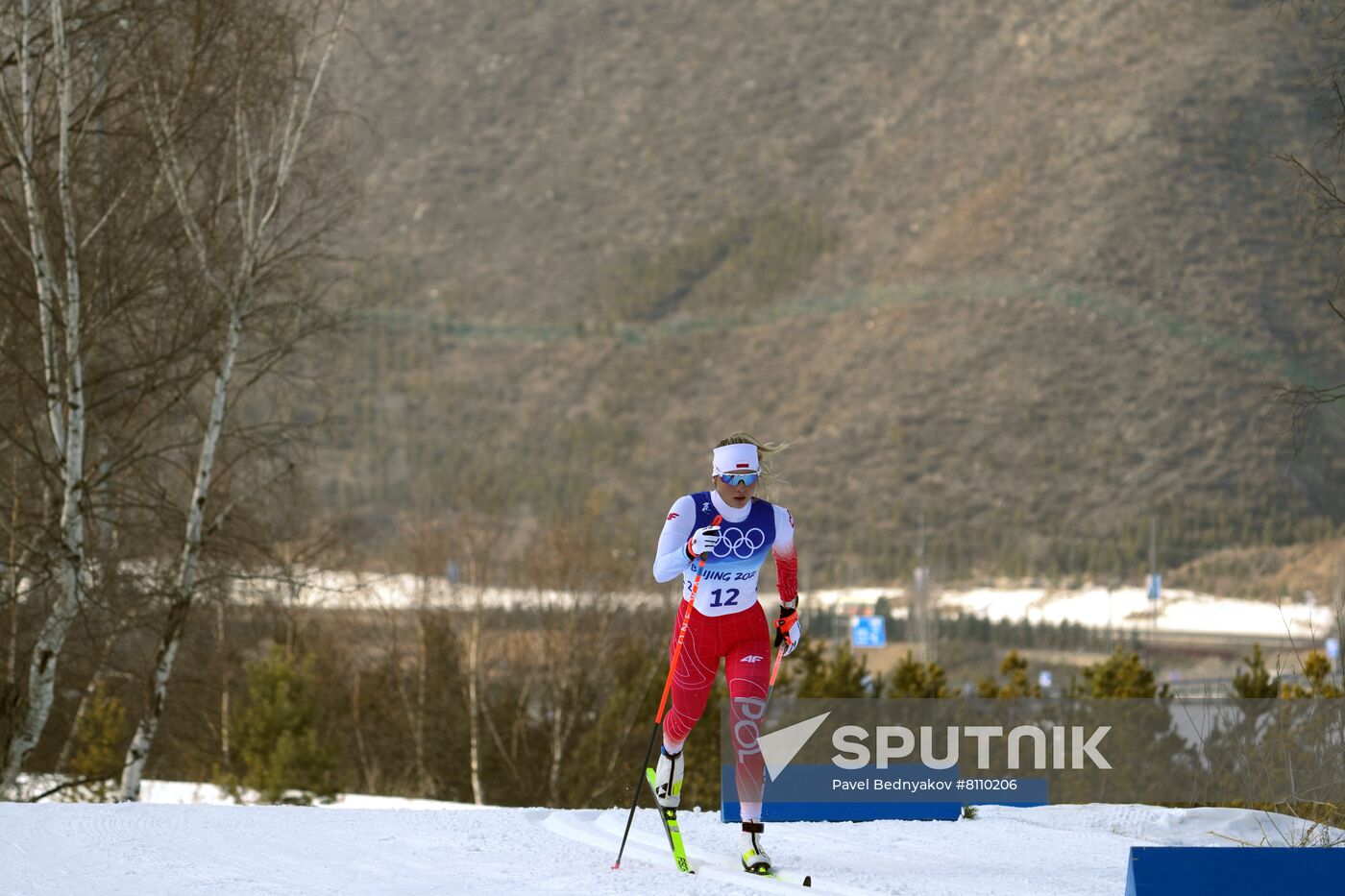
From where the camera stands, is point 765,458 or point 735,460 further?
point 765,458

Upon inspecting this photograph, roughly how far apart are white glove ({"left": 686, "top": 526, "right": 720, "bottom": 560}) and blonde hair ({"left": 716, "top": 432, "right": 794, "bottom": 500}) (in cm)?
43

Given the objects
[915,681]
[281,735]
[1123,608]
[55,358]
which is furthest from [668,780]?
[1123,608]

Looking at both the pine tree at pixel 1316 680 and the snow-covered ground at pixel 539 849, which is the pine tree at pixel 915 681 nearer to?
the pine tree at pixel 1316 680

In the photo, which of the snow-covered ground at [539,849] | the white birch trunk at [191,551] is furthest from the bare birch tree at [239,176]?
the snow-covered ground at [539,849]

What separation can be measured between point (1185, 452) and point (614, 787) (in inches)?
2986

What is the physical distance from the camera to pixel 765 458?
25.6ft

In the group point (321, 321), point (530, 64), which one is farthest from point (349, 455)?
point (321, 321)

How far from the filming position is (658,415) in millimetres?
126562

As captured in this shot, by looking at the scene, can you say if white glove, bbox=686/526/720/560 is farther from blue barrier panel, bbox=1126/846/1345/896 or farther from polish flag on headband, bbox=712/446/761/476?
blue barrier panel, bbox=1126/846/1345/896

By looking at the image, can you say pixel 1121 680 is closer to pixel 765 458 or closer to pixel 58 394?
pixel 58 394

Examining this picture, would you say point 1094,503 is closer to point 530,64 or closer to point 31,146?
point 530,64

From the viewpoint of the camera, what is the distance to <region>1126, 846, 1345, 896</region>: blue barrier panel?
5605 mm

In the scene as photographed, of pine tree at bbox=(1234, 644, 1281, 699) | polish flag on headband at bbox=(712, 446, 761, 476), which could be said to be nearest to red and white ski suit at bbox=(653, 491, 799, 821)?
polish flag on headband at bbox=(712, 446, 761, 476)

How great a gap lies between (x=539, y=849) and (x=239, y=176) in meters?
8.31
